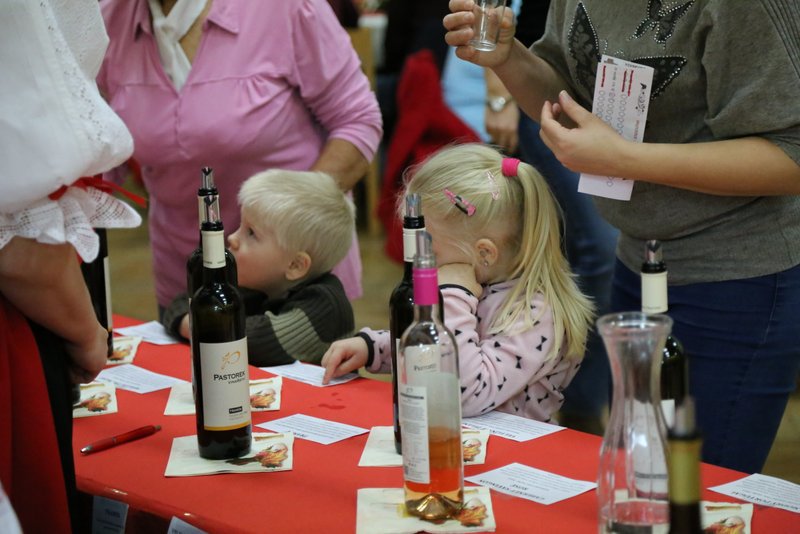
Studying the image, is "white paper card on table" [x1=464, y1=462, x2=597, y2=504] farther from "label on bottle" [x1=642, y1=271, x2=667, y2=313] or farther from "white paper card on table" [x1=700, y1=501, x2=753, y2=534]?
"label on bottle" [x1=642, y1=271, x2=667, y2=313]

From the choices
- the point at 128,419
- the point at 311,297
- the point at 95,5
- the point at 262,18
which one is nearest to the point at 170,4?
the point at 262,18

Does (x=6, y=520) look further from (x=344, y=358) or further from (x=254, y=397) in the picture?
(x=344, y=358)

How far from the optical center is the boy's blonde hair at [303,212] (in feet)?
7.53

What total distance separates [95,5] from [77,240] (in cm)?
28

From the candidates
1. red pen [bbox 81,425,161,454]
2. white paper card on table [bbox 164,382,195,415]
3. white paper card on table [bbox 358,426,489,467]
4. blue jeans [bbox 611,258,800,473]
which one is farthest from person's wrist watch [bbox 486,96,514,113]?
red pen [bbox 81,425,161,454]

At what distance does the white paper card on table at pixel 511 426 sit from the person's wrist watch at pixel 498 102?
1.84 m

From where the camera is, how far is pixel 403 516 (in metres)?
1.29

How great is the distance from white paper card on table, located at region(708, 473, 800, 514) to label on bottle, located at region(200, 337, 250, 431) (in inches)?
26.9

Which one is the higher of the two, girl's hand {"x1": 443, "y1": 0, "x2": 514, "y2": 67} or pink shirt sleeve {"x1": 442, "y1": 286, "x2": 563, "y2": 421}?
girl's hand {"x1": 443, "y1": 0, "x2": 514, "y2": 67}

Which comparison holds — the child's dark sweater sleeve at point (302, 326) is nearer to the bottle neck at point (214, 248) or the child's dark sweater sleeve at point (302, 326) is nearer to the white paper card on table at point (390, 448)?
the white paper card on table at point (390, 448)

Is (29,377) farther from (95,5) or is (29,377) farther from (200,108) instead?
(200,108)

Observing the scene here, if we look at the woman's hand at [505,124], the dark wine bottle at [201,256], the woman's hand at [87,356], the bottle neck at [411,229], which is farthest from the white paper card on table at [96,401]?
the woman's hand at [505,124]

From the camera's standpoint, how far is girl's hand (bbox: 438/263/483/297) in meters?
1.87

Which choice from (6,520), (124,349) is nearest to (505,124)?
(124,349)
